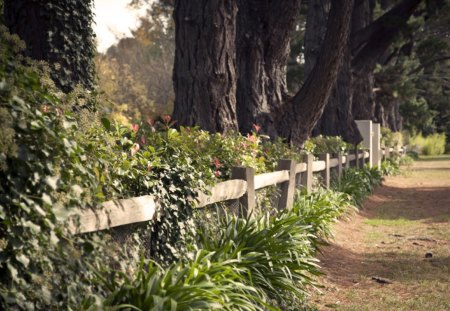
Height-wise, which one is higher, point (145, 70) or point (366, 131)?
point (145, 70)

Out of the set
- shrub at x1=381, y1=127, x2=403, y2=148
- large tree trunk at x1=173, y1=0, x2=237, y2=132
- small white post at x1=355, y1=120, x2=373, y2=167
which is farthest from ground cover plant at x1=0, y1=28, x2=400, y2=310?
shrub at x1=381, y1=127, x2=403, y2=148

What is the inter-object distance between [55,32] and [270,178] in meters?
2.96

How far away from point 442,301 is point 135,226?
3568 mm

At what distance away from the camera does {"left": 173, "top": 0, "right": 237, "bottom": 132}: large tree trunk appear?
11.7 meters

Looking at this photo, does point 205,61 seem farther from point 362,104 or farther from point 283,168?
point 362,104

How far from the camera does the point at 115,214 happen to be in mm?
4742

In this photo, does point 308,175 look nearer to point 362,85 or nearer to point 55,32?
point 55,32

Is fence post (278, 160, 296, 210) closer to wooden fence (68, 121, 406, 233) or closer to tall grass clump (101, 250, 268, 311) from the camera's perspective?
wooden fence (68, 121, 406, 233)

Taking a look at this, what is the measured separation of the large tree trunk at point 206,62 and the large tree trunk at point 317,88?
272cm

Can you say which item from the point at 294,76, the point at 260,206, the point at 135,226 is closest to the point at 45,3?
the point at 260,206

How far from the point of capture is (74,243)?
4.31 m

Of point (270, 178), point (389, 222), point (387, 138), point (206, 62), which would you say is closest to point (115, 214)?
point (270, 178)

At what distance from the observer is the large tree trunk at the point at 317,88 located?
1448cm

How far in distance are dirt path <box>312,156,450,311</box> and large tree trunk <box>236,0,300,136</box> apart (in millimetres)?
2651
